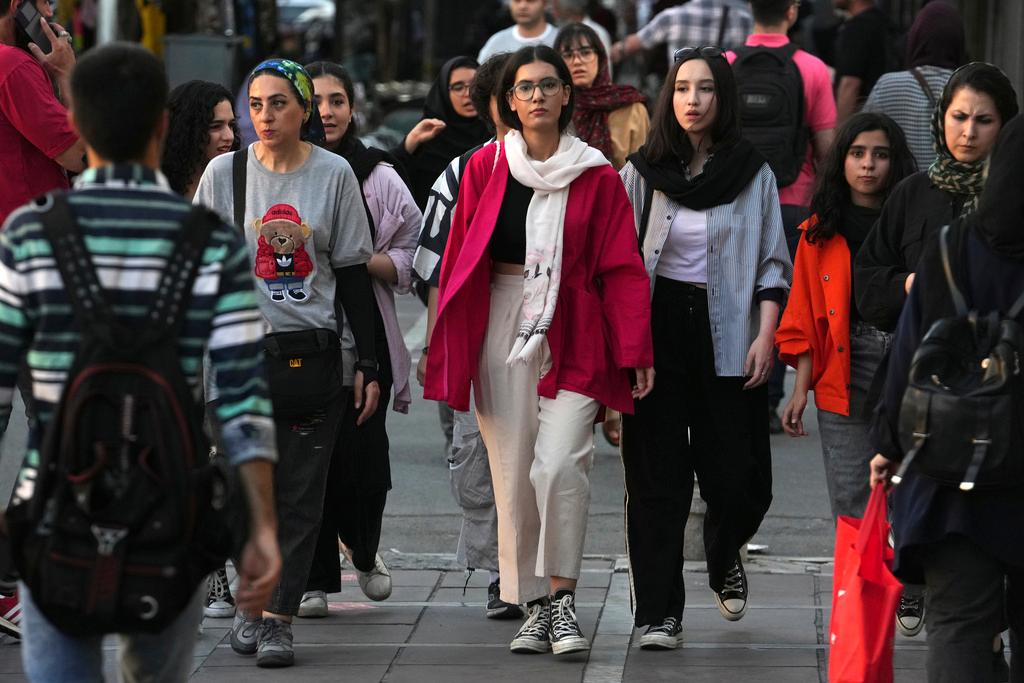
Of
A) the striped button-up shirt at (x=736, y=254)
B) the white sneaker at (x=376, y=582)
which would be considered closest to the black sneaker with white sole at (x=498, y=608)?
the white sneaker at (x=376, y=582)

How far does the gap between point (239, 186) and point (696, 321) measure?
1.56 meters

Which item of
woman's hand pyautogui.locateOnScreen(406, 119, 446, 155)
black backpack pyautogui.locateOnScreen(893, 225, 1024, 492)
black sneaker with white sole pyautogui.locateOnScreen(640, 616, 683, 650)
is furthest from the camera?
woman's hand pyautogui.locateOnScreen(406, 119, 446, 155)

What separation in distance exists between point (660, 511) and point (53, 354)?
305 cm

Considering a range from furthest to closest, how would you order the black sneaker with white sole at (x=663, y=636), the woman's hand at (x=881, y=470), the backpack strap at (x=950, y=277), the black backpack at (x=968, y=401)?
the black sneaker with white sole at (x=663, y=636) < the woman's hand at (x=881, y=470) < the backpack strap at (x=950, y=277) < the black backpack at (x=968, y=401)

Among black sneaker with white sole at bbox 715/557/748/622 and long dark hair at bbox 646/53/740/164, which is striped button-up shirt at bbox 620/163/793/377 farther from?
black sneaker with white sole at bbox 715/557/748/622

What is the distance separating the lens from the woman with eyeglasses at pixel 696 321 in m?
6.05

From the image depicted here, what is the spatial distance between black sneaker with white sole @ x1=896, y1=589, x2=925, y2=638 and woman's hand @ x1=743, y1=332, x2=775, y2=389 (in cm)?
88

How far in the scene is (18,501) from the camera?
3.41m

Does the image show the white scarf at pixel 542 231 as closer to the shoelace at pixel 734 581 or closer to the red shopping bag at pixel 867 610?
the shoelace at pixel 734 581

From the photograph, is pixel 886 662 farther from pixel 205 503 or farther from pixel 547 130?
pixel 547 130

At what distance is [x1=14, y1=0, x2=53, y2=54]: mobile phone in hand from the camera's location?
20.4 feet

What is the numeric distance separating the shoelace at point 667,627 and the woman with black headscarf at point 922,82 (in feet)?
10.3

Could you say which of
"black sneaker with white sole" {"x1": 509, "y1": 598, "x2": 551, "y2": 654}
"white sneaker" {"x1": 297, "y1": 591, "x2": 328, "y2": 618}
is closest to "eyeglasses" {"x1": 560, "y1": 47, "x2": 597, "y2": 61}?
"white sneaker" {"x1": 297, "y1": 591, "x2": 328, "y2": 618}

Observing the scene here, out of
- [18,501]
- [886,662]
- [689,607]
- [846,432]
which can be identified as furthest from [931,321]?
[689,607]
